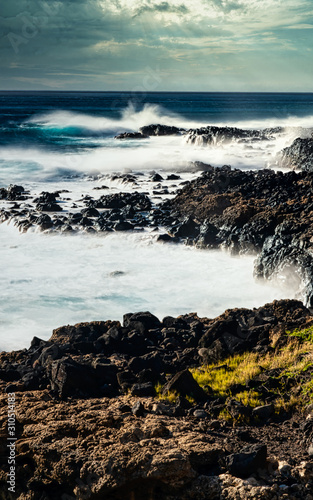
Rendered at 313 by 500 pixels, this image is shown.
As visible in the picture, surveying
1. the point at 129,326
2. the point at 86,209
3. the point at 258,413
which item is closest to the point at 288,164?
the point at 86,209

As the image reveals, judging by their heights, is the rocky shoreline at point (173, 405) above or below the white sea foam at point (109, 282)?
above

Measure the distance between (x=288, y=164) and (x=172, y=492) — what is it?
29480mm

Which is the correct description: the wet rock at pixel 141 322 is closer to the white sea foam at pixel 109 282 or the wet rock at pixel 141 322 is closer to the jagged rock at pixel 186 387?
the white sea foam at pixel 109 282

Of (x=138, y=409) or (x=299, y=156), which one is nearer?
(x=138, y=409)

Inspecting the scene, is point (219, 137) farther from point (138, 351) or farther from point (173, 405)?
point (173, 405)

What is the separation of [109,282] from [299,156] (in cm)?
2048

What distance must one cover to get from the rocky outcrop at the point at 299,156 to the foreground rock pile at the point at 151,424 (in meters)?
21.9

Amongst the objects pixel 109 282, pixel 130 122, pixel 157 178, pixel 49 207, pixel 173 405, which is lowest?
pixel 109 282

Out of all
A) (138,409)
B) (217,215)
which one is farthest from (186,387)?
(217,215)

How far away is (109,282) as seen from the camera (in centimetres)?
1495

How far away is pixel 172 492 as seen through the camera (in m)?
5.11

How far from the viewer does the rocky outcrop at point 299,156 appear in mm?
29797

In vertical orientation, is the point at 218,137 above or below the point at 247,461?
above

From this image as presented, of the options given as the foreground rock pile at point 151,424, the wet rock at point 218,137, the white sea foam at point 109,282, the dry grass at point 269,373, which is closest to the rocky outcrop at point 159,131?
the wet rock at point 218,137
